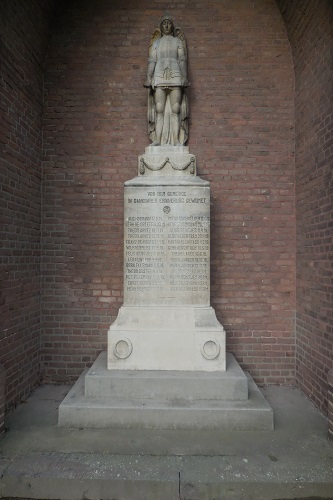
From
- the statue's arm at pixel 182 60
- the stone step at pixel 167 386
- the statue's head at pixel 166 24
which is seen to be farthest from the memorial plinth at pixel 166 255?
the statue's head at pixel 166 24

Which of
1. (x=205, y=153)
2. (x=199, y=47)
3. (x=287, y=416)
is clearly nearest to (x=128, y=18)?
(x=199, y=47)

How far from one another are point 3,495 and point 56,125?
4.44 meters

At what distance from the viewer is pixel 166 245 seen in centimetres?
425

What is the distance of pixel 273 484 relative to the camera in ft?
8.99

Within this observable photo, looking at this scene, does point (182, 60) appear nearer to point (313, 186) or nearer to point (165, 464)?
point (313, 186)

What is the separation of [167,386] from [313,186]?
2995mm

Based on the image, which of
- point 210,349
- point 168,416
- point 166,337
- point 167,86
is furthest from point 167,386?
point 167,86

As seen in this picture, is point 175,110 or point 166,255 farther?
point 175,110

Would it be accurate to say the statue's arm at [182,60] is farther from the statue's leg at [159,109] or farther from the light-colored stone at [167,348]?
the light-colored stone at [167,348]

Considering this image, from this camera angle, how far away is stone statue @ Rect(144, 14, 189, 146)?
4.66 m

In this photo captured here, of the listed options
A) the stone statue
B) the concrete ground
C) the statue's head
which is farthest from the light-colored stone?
the statue's head

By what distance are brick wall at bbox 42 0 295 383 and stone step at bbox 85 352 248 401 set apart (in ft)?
4.16

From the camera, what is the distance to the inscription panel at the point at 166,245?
4.23m

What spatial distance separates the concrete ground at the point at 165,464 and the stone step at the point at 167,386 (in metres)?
0.37
